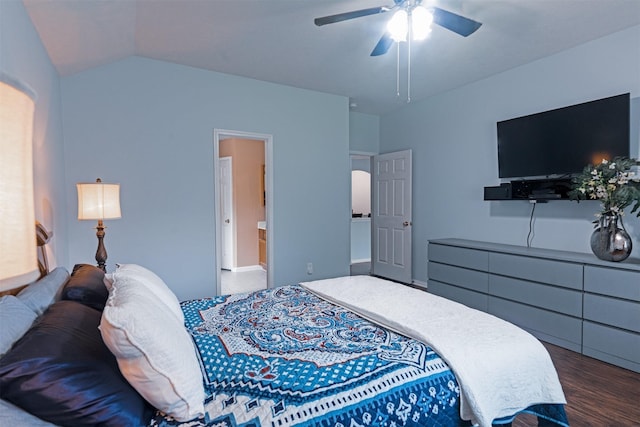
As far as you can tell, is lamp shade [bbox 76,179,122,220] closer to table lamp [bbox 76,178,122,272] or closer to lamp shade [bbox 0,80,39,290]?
table lamp [bbox 76,178,122,272]

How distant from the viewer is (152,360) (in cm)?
100

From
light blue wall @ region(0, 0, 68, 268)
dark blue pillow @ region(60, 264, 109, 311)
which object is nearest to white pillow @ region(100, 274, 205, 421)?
dark blue pillow @ region(60, 264, 109, 311)

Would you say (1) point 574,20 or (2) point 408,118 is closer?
(1) point 574,20

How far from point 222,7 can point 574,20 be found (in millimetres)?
2817

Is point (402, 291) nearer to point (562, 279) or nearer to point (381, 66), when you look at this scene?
point (562, 279)

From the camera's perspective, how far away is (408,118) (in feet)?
16.6

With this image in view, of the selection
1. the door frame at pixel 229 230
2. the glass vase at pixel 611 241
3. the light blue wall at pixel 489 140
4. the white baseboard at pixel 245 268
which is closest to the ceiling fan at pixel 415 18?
the light blue wall at pixel 489 140

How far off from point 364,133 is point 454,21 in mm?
3383

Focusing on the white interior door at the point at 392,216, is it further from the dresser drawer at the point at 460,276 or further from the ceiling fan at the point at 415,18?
the ceiling fan at the point at 415,18

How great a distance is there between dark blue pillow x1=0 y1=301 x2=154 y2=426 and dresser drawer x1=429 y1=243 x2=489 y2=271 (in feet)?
10.8

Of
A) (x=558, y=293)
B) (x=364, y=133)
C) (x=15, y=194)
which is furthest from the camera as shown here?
(x=364, y=133)

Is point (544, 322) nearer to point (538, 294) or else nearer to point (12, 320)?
point (538, 294)

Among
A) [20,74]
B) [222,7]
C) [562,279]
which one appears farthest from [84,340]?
[562,279]

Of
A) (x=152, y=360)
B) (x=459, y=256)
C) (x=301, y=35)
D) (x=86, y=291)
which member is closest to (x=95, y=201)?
(x=86, y=291)
